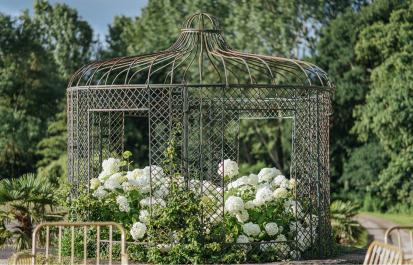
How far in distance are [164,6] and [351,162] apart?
30.6 ft

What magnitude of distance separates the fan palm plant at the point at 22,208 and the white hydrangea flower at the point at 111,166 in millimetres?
1055

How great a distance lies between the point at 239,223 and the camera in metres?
12.7

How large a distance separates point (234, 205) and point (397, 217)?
1776 cm

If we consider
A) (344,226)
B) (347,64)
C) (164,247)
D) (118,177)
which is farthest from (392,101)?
(164,247)

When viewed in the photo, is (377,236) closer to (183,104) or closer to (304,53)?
(304,53)

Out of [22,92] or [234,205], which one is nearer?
[234,205]

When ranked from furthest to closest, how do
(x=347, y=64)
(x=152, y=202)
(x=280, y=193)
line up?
(x=347, y=64) → (x=280, y=193) → (x=152, y=202)

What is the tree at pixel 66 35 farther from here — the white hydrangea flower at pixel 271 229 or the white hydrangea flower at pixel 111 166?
the white hydrangea flower at pixel 271 229

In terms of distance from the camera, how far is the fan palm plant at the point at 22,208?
564 inches

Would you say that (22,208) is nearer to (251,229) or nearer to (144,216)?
(144,216)

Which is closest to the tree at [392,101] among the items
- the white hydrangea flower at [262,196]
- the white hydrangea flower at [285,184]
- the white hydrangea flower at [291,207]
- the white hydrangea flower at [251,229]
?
the white hydrangea flower at [285,184]

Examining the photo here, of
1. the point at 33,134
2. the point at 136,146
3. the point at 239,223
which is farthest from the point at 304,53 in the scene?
the point at 239,223

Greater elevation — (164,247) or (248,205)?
(248,205)

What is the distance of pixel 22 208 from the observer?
14.5m
